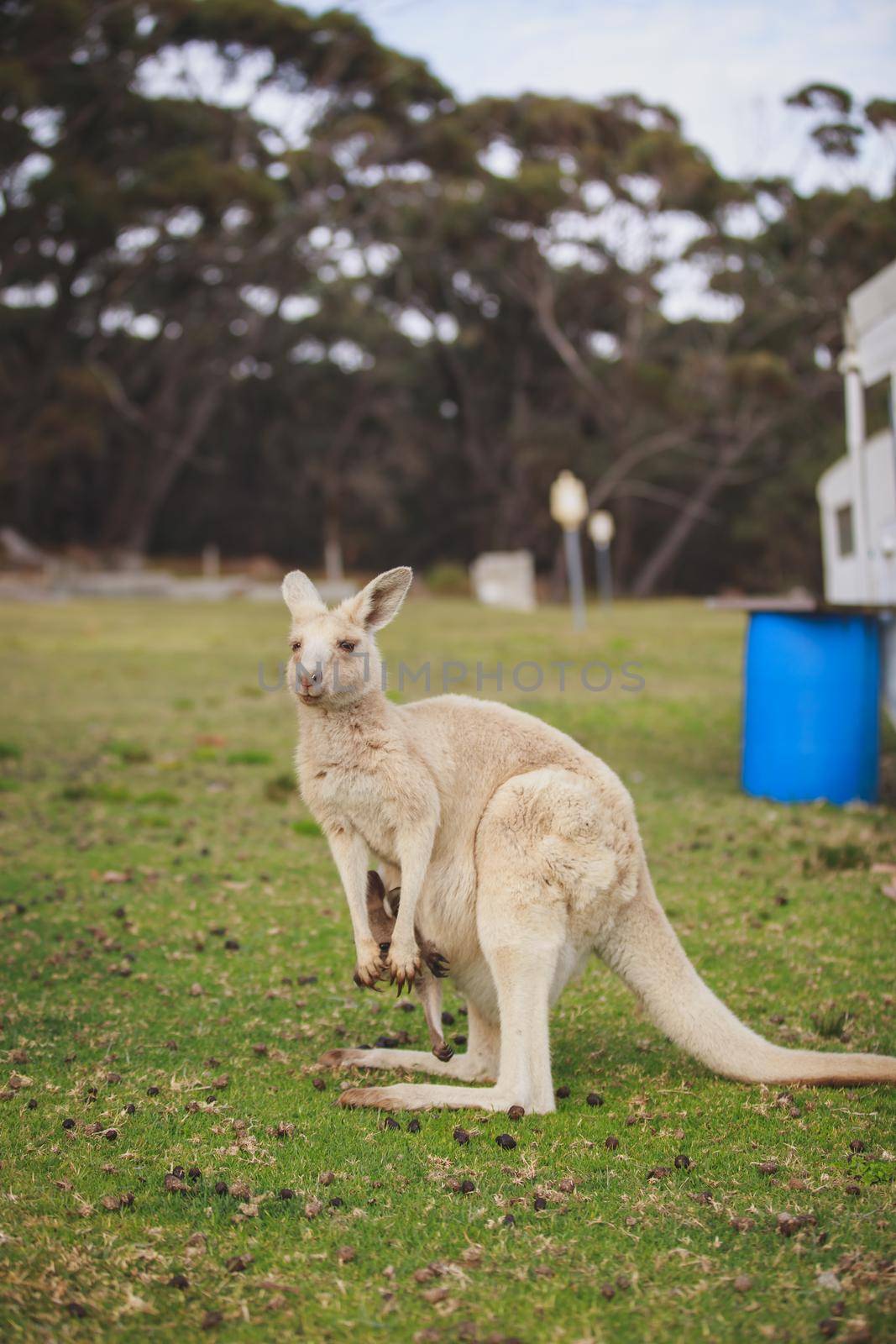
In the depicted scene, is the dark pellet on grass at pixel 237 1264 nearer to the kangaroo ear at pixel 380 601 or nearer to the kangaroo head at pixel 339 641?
the kangaroo head at pixel 339 641

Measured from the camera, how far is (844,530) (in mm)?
13328

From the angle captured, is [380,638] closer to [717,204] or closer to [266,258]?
[266,258]

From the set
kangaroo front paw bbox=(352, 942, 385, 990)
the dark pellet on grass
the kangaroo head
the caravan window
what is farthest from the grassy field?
the caravan window

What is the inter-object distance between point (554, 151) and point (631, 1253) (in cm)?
3263

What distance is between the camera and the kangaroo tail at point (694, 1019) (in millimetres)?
3342

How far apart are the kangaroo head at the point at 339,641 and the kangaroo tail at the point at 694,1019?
3.30 feet

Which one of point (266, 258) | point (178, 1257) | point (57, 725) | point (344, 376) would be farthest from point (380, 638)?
point (344, 376)

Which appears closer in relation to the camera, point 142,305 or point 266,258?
point 266,258

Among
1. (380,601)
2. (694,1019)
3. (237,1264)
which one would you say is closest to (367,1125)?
(237,1264)

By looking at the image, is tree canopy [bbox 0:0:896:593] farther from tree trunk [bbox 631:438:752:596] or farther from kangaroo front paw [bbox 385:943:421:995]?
kangaroo front paw [bbox 385:943:421:995]

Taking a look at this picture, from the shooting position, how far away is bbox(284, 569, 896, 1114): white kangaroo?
10.8ft

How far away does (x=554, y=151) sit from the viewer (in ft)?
104

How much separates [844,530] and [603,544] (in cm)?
2086

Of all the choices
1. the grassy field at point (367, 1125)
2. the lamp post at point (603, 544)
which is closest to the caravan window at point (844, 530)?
the grassy field at point (367, 1125)
